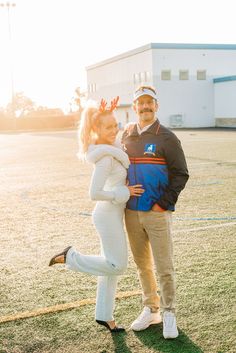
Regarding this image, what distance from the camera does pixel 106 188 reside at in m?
3.84

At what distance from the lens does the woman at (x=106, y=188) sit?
145 inches

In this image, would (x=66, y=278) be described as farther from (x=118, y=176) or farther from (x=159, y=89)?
(x=159, y=89)

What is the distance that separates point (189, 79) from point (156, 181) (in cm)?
4887

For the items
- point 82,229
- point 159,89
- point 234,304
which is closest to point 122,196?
point 234,304

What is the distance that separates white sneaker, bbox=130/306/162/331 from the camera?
4.04 m

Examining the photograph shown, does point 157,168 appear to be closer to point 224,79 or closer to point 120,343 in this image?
point 120,343

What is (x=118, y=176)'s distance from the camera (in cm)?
380

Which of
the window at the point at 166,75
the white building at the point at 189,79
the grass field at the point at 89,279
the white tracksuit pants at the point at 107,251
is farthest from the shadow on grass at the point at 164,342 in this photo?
the window at the point at 166,75

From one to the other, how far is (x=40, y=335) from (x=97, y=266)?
2.44ft

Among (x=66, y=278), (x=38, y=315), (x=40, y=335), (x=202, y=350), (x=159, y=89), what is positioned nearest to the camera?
(x=202, y=350)

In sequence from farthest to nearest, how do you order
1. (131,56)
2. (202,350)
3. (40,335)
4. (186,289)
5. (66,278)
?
(131,56)
(66,278)
(186,289)
(40,335)
(202,350)

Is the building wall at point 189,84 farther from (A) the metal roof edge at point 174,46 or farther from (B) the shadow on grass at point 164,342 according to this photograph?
(B) the shadow on grass at point 164,342

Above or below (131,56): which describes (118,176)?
below

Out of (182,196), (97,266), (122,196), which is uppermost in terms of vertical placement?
(122,196)
